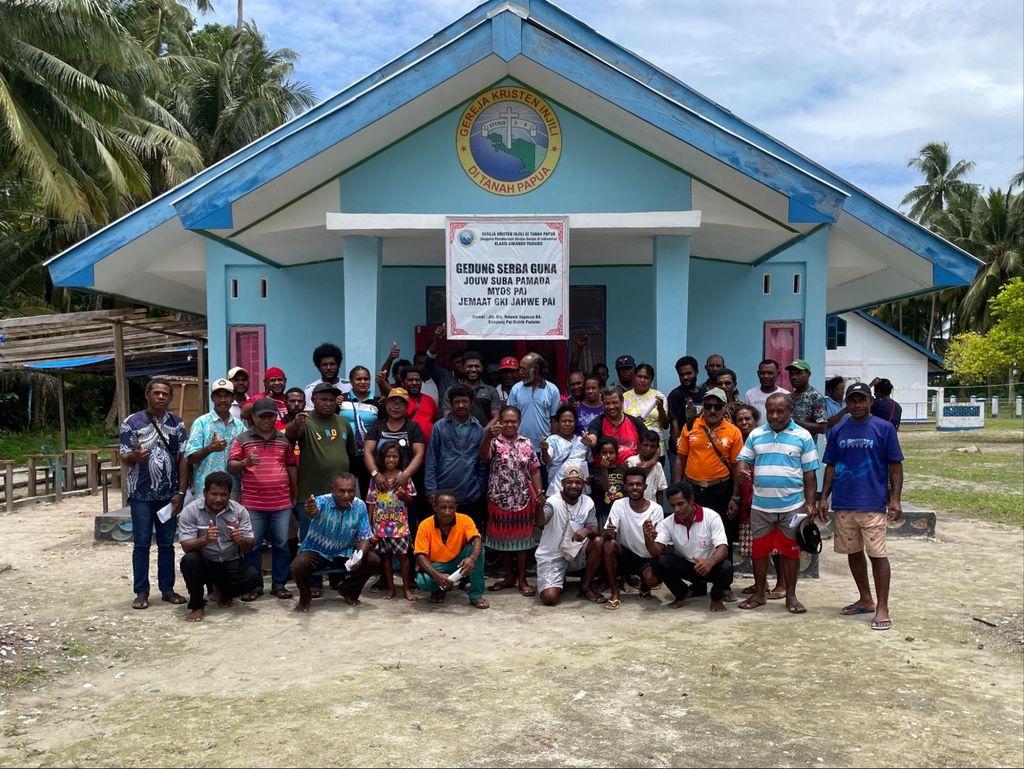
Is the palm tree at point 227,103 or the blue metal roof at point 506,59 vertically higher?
the palm tree at point 227,103

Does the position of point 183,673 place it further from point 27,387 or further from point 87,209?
point 27,387

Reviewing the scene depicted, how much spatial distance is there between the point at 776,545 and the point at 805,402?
168 cm

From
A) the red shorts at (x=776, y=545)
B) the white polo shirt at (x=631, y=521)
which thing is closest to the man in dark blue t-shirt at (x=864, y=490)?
the red shorts at (x=776, y=545)

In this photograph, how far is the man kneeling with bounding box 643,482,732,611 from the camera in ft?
19.8

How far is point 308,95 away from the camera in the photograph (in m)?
29.3

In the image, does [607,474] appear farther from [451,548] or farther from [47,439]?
[47,439]

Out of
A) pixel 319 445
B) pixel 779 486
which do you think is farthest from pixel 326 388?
pixel 779 486

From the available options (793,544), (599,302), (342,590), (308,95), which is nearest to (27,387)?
(308,95)

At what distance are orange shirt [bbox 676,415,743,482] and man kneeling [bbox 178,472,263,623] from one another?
3181 mm

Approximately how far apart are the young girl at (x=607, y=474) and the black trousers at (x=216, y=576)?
2.47 meters

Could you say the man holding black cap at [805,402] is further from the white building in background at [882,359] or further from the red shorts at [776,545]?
the white building in background at [882,359]

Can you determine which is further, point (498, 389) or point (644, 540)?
point (498, 389)

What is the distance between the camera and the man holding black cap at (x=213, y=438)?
6375 mm

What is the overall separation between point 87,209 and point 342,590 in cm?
1345
